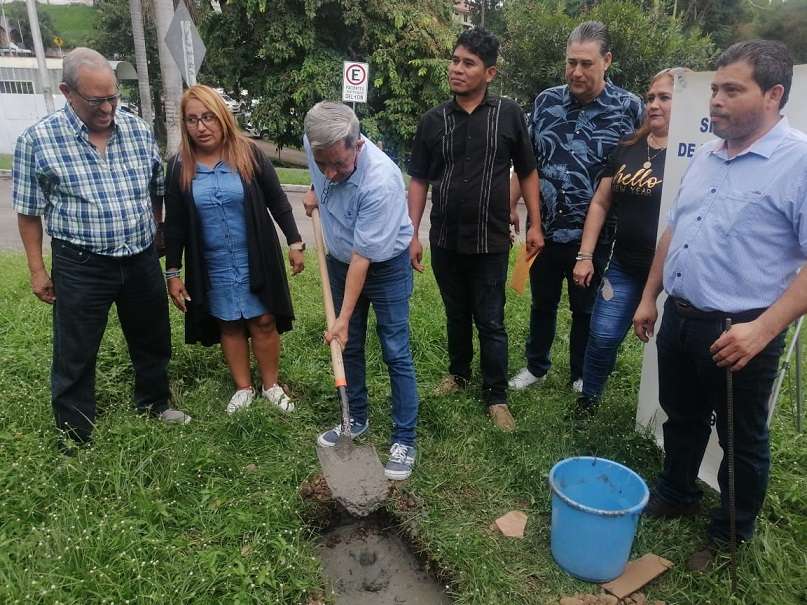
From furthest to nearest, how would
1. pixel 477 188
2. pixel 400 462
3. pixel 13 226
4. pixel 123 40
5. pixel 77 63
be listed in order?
pixel 123 40 → pixel 13 226 → pixel 477 188 → pixel 400 462 → pixel 77 63

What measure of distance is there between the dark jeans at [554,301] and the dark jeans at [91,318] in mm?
2105

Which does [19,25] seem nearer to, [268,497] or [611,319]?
[268,497]

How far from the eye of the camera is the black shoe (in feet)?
8.40

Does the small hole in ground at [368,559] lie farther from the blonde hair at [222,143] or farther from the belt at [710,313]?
the blonde hair at [222,143]

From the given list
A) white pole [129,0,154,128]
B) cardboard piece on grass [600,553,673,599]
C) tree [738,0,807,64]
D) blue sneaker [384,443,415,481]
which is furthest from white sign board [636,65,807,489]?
tree [738,0,807,64]

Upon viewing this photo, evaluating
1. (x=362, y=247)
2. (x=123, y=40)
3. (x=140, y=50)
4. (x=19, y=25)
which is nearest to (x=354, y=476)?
(x=362, y=247)

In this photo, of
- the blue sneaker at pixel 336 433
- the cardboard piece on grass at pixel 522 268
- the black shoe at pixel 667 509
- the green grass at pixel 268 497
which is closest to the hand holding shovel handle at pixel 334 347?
the blue sneaker at pixel 336 433

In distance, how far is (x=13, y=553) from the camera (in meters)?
2.21

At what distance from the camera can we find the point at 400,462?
112 inches

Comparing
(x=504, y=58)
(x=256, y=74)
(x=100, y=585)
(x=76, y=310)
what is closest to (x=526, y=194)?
(x=76, y=310)

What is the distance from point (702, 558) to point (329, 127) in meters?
2.24

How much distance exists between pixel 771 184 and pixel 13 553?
2.96 m

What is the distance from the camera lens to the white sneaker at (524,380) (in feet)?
12.0

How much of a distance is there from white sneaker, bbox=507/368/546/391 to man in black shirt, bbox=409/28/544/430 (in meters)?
0.34
